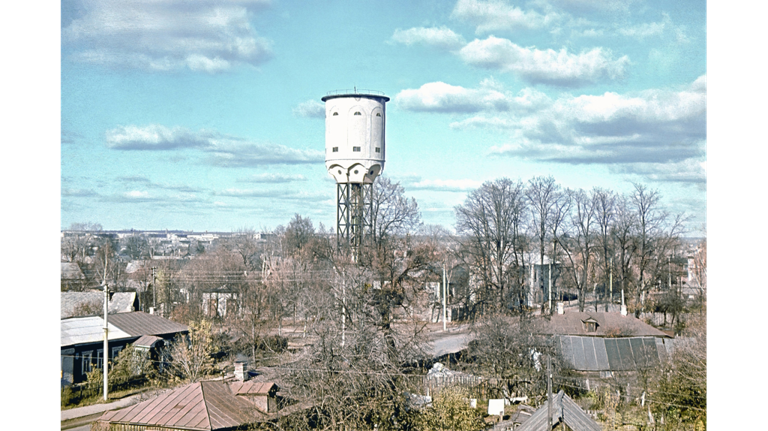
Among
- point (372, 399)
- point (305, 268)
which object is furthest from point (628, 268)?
point (372, 399)

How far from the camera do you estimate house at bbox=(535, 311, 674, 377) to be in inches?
810

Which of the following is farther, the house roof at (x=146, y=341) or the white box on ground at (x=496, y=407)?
the house roof at (x=146, y=341)

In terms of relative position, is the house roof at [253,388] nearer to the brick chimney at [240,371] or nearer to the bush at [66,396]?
the brick chimney at [240,371]

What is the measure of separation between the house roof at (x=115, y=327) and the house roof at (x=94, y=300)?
11.3 ft

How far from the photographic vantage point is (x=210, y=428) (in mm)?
12211

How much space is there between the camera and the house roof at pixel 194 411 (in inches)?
492

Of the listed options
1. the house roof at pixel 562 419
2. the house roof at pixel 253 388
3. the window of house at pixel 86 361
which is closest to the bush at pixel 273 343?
the window of house at pixel 86 361

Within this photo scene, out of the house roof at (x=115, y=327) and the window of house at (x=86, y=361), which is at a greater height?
the house roof at (x=115, y=327)

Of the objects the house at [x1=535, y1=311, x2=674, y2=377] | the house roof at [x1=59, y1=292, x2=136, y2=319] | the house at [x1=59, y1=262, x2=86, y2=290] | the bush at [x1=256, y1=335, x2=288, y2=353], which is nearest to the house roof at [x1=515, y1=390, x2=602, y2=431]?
the house at [x1=535, y1=311, x2=674, y2=377]

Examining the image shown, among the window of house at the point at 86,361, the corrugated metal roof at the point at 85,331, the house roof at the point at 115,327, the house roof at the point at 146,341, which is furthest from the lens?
the house roof at the point at 146,341

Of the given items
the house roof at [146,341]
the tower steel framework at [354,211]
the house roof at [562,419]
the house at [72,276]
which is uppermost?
the tower steel framework at [354,211]

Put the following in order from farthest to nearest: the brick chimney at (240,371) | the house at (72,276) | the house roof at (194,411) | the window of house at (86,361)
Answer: the house at (72,276)
the window of house at (86,361)
the brick chimney at (240,371)
the house roof at (194,411)

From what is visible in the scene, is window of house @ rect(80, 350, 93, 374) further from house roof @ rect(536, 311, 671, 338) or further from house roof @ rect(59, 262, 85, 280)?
house roof @ rect(536, 311, 671, 338)
